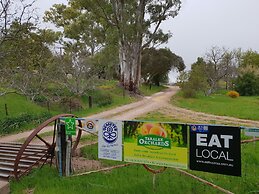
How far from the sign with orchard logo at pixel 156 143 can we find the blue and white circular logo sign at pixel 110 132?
26cm

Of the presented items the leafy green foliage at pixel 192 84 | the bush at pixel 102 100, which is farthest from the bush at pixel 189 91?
the bush at pixel 102 100

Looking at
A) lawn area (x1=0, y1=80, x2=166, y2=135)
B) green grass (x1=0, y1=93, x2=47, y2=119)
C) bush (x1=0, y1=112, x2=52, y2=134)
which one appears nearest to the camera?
bush (x1=0, y1=112, x2=52, y2=134)

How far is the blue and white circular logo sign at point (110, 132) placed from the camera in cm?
664

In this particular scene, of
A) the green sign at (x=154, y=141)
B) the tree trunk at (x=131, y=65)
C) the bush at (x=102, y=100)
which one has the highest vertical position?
the tree trunk at (x=131, y=65)

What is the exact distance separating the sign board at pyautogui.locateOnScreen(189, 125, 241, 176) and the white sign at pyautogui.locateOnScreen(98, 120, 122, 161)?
61.6 inches

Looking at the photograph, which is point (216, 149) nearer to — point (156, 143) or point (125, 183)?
point (156, 143)

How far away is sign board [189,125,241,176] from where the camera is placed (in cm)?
559

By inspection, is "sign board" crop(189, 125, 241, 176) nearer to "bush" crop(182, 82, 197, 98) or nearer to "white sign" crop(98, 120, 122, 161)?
"white sign" crop(98, 120, 122, 161)

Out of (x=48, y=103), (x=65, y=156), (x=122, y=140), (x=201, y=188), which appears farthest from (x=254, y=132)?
(x=48, y=103)

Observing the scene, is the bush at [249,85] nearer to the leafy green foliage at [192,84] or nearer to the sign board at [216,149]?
the leafy green foliage at [192,84]

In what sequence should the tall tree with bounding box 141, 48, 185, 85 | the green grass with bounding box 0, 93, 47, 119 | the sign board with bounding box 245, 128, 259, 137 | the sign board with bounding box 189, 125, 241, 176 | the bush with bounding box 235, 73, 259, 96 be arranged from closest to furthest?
the sign board with bounding box 245, 128, 259, 137 → the sign board with bounding box 189, 125, 241, 176 → the green grass with bounding box 0, 93, 47, 119 → the bush with bounding box 235, 73, 259, 96 → the tall tree with bounding box 141, 48, 185, 85

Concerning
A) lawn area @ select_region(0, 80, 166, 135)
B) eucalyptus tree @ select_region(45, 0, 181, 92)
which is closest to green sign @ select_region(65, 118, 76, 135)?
lawn area @ select_region(0, 80, 166, 135)

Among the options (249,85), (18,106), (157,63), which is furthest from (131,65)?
(249,85)

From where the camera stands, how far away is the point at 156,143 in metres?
6.18
